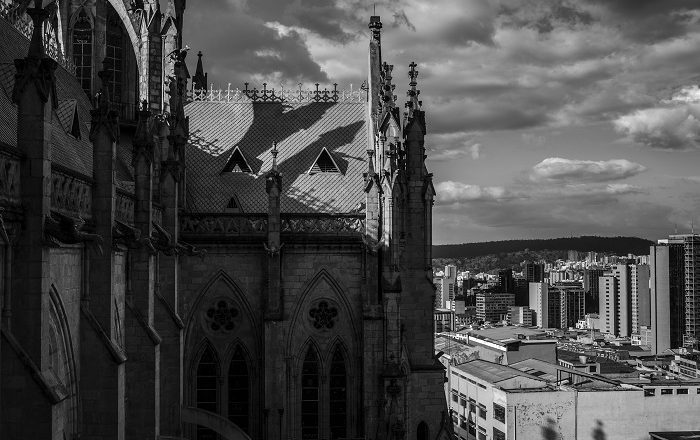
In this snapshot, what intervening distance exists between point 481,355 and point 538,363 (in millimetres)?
25972

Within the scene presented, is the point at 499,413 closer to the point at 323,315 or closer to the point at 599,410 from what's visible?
the point at 599,410

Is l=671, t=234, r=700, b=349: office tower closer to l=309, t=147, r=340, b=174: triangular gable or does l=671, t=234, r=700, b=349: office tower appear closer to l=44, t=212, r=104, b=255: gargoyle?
l=309, t=147, r=340, b=174: triangular gable

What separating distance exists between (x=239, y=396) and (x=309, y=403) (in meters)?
3.01

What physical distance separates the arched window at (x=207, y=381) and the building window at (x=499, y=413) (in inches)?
2640

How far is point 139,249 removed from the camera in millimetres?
26203

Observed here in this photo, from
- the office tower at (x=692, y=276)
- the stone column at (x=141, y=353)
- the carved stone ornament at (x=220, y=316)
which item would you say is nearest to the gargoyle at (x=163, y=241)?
the stone column at (x=141, y=353)

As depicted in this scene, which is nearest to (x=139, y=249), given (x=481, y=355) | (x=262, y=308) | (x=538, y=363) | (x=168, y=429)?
(x=168, y=429)

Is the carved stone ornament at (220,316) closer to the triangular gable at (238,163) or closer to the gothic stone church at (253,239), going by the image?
the gothic stone church at (253,239)

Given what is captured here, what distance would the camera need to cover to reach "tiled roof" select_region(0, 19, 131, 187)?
20.3 metres

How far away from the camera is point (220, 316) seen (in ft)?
121

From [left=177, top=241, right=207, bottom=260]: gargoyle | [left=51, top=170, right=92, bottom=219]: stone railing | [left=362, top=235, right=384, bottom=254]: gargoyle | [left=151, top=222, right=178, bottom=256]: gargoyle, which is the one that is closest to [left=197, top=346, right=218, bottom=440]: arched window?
→ [left=177, top=241, right=207, bottom=260]: gargoyle

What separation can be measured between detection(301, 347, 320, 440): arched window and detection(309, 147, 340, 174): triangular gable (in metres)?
9.46

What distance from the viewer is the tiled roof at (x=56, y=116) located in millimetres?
20266

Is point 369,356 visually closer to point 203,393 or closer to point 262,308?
point 262,308
